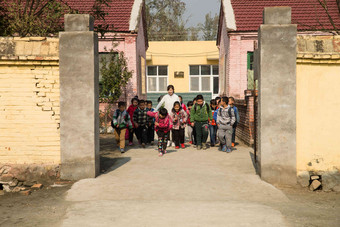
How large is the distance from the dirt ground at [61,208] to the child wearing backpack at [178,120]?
4762mm

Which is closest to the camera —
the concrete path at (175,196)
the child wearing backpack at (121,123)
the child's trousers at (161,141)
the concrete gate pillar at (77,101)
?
the concrete path at (175,196)

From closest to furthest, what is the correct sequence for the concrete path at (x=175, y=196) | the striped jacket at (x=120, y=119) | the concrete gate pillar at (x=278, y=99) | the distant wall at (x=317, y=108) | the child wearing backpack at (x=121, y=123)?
the concrete path at (x=175, y=196) → the concrete gate pillar at (x=278, y=99) → the distant wall at (x=317, y=108) → the child wearing backpack at (x=121, y=123) → the striped jacket at (x=120, y=119)

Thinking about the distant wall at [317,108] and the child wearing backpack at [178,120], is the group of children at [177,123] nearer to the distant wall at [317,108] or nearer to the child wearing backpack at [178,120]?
the child wearing backpack at [178,120]

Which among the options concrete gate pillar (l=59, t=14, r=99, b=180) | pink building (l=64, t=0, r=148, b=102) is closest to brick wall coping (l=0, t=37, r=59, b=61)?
concrete gate pillar (l=59, t=14, r=99, b=180)

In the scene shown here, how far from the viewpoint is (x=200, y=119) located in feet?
38.8

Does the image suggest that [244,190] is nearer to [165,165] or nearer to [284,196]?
[284,196]

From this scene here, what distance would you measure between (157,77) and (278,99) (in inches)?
833

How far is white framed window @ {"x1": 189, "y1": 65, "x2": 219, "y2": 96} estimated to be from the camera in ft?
92.3

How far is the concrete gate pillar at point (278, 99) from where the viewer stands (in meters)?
7.61

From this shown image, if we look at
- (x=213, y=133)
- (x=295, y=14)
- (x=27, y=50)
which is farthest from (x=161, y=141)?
(x=295, y=14)

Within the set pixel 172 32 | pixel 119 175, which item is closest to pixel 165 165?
pixel 119 175

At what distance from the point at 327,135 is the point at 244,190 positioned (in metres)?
2.10

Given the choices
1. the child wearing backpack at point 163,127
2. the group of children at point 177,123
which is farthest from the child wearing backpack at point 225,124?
the child wearing backpack at point 163,127

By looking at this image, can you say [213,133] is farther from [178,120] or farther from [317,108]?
[317,108]
